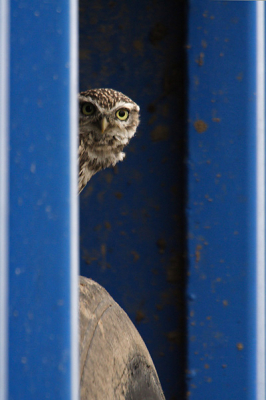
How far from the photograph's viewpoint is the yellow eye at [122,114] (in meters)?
1.68

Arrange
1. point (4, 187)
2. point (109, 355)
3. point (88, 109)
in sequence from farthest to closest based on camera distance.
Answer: point (88, 109) → point (109, 355) → point (4, 187)

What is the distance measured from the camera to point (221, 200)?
120 centimetres

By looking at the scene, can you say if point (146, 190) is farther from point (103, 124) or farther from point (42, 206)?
point (42, 206)

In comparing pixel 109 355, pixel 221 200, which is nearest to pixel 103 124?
pixel 221 200

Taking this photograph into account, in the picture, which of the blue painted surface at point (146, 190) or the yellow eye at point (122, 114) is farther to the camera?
the yellow eye at point (122, 114)

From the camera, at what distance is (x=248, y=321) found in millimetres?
1163

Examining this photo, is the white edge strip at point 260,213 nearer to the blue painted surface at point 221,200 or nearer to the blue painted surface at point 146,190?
the blue painted surface at point 221,200

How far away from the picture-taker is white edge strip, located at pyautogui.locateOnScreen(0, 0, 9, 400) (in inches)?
19.4

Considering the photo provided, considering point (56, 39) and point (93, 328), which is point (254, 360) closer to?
point (93, 328)

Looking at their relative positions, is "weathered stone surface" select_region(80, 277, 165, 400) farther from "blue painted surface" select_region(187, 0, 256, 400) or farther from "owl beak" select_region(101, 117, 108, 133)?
"owl beak" select_region(101, 117, 108, 133)

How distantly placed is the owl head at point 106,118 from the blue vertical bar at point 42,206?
1.03 metres

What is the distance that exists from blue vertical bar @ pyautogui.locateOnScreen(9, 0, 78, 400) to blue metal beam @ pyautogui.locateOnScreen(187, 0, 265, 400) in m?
0.73

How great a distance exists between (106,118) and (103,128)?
0.14ft

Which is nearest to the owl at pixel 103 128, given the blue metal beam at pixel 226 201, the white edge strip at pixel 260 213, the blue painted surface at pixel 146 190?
the blue painted surface at pixel 146 190
